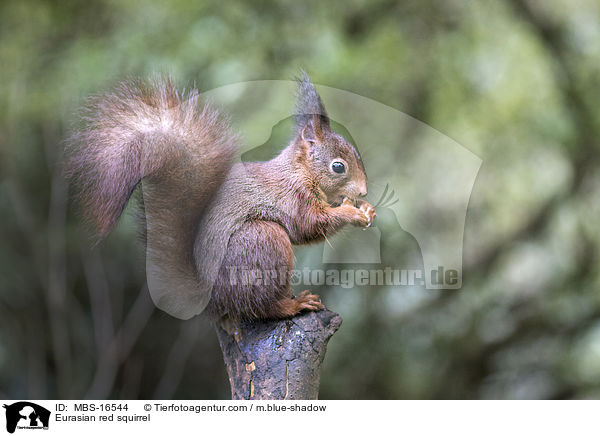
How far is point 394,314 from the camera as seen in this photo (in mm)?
1952

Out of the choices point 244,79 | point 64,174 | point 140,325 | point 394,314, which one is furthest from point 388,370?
point 64,174

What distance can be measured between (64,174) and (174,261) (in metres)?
0.25

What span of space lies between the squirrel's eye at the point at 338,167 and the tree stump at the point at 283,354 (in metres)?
0.25

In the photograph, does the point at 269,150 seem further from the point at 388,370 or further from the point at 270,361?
the point at 388,370

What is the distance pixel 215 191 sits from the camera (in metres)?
1.03

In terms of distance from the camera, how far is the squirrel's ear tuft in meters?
0.99

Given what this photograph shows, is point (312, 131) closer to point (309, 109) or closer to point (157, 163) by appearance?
point (309, 109)

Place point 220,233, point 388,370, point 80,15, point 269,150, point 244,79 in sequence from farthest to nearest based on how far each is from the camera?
point 388,370 < point 80,15 < point 244,79 < point 269,150 < point 220,233

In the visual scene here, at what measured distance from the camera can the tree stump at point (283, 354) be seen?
1.05 metres
